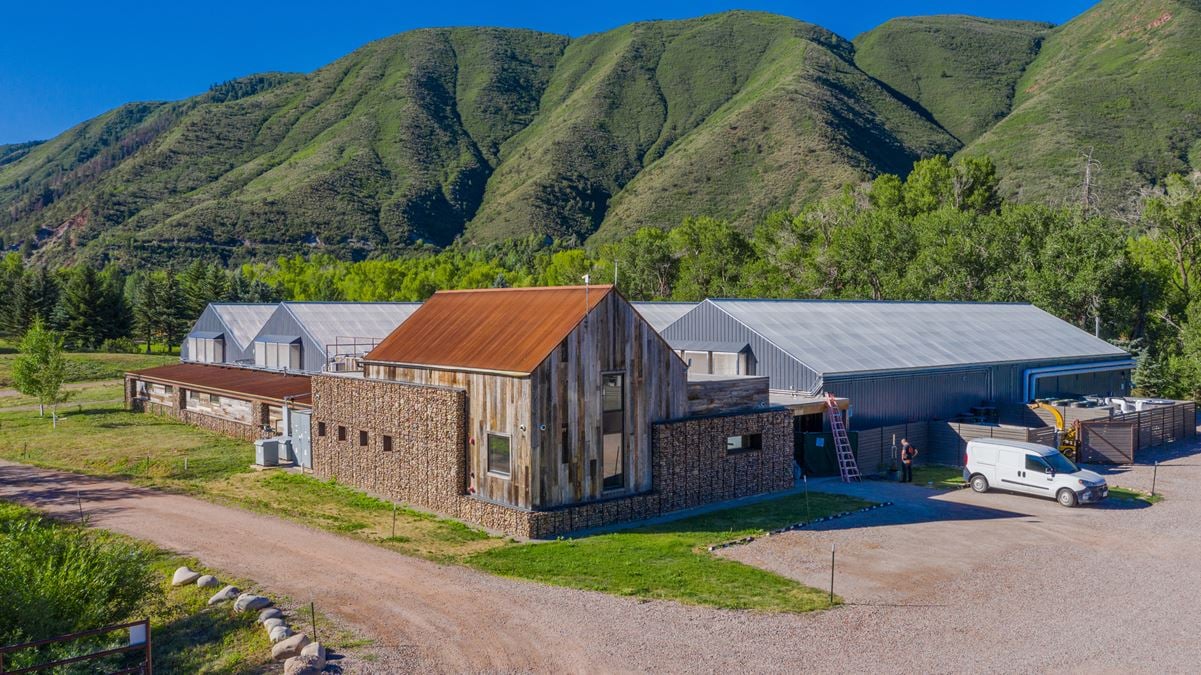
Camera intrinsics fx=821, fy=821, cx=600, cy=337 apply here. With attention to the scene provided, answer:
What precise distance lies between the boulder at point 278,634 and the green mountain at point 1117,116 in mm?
79634

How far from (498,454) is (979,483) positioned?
16.0 m

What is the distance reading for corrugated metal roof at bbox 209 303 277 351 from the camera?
166 ft

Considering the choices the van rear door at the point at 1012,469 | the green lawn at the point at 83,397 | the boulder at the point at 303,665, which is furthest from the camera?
the green lawn at the point at 83,397

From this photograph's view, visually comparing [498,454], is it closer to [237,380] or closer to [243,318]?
[237,380]

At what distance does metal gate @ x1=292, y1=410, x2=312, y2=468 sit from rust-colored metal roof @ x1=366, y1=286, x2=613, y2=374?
5.41 metres

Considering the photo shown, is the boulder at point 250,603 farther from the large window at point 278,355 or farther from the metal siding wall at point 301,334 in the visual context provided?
the large window at point 278,355

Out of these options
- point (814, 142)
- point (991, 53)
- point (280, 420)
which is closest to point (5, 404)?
point (280, 420)

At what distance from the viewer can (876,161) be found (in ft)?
427

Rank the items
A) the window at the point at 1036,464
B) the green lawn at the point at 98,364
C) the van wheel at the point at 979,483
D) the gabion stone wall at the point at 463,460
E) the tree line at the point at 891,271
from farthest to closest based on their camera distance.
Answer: the green lawn at the point at 98,364 < the tree line at the point at 891,271 < the van wheel at the point at 979,483 < the window at the point at 1036,464 < the gabion stone wall at the point at 463,460

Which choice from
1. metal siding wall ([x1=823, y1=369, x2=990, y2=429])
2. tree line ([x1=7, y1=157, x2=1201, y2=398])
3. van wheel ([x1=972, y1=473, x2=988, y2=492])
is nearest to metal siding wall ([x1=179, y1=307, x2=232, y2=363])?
tree line ([x1=7, y1=157, x2=1201, y2=398])

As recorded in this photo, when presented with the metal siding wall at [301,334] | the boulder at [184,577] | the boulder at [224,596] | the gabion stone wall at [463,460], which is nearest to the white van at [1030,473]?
the gabion stone wall at [463,460]

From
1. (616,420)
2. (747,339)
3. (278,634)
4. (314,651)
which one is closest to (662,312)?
(747,339)

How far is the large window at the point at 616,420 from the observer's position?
73.5 ft

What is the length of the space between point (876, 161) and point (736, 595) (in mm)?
125273
